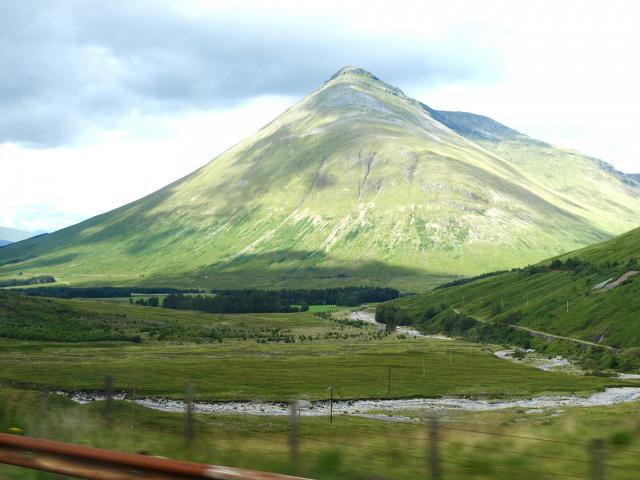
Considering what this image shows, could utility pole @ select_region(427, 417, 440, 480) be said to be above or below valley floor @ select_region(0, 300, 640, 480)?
above

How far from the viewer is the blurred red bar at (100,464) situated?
12.9 metres

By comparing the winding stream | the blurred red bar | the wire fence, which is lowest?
the winding stream

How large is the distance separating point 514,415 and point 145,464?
283 feet

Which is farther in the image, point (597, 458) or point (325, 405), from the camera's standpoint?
point (325, 405)

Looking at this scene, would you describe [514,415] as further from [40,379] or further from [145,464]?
[145,464]

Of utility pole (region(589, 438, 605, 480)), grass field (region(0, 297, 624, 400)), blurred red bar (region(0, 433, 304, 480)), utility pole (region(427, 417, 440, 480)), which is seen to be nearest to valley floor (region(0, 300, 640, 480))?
grass field (region(0, 297, 624, 400))

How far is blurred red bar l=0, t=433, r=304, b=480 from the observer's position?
12.9 m

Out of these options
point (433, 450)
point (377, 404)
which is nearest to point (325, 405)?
point (377, 404)

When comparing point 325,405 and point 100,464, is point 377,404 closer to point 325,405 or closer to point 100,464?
point 325,405

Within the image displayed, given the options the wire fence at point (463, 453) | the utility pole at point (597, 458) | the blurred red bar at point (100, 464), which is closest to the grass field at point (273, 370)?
the wire fence at point (463, 453)

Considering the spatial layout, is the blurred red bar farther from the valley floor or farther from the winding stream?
the winding stream

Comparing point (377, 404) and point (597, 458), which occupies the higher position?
point (597, 458)

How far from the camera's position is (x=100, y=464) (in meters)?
14.0

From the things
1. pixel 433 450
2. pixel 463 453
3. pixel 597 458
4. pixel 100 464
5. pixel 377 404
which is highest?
pixel 597 458
